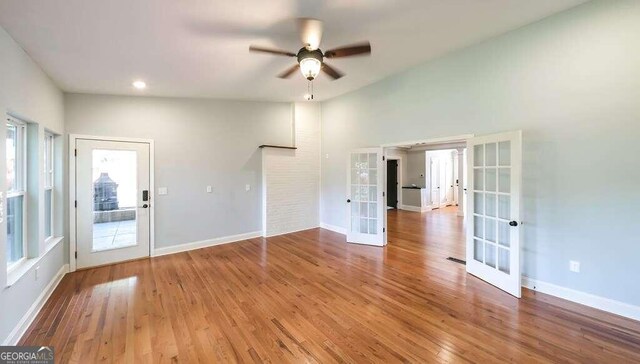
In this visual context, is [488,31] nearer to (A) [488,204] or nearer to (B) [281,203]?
(A) [488,204]

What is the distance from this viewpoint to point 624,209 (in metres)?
2.71

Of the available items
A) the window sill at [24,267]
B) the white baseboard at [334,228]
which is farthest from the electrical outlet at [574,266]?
the window sill at [24,267]

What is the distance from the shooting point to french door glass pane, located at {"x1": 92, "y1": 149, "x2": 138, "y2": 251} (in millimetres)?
4410

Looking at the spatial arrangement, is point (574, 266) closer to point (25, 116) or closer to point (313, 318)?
point (313, 318)

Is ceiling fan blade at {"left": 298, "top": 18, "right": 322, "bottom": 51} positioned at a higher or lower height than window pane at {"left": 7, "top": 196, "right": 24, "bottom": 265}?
higher

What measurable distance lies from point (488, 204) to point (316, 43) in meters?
3.14

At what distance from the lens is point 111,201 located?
4.52 m

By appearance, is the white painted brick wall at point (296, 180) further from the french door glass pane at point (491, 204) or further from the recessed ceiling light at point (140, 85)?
the french door glass pane at point (491, 204)

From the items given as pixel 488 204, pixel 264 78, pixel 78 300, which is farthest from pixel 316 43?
pixel 78 300

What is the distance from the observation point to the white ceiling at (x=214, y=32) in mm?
2465

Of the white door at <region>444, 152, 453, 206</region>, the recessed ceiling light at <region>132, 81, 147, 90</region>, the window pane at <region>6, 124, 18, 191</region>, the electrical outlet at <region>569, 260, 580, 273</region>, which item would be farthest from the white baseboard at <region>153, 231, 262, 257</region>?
the white door at <region>444, 152, 453, 206</region>

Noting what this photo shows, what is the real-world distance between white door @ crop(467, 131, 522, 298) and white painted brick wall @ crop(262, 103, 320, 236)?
148 inches

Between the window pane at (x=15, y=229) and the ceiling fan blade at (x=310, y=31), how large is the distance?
363cm

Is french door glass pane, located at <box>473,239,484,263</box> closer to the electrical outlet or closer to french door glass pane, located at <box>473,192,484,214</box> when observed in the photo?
french door glass pane, located at <box>473,192,484,214</box>
